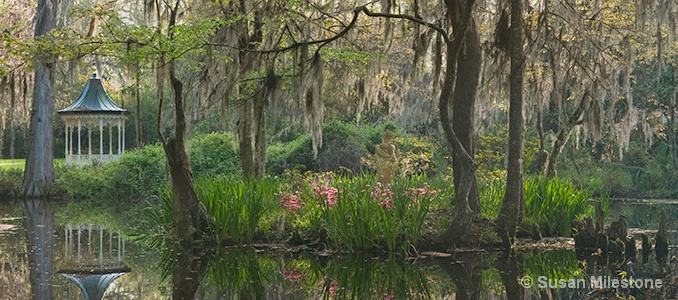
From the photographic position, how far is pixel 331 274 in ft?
30.7

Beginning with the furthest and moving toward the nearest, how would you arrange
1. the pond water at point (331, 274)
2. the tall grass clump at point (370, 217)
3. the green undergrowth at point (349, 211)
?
the green undergrowth at point (349, 211), the tall grass clump at point (370, 217), the pond water at point (331, 274)

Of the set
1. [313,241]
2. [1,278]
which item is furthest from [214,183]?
[1,278]

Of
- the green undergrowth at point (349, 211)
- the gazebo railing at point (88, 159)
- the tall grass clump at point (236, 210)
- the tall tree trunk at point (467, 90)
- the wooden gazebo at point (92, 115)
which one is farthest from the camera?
the wooden gazebo at point (92, 115)

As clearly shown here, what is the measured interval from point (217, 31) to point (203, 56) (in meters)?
1.12

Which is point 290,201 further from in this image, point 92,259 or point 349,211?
point 92,259

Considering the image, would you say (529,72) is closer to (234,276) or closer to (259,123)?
(259,123)

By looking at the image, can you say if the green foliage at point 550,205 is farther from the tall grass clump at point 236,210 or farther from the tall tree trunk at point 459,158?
the tall grass clump at point 236,210

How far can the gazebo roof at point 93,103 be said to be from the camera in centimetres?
2869

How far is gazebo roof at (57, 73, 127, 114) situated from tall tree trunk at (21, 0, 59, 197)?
9.10 feet

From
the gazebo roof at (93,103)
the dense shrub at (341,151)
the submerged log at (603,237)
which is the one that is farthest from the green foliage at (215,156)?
the submerged log at (603,237)

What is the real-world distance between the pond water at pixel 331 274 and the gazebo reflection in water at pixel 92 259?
1cm

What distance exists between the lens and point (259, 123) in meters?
14.4

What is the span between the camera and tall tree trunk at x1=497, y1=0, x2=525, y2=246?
11.9m

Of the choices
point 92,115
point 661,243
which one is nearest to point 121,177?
point 92,115
